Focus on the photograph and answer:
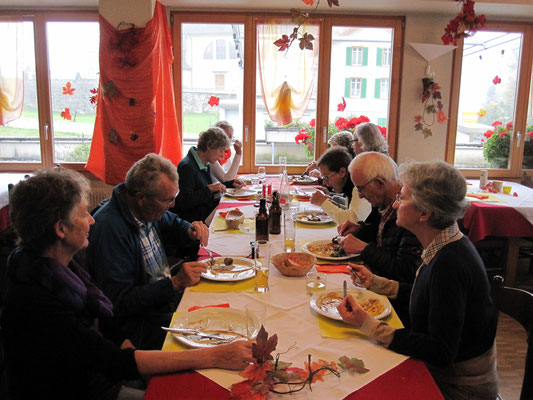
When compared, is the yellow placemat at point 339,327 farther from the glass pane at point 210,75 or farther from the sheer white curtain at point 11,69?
the sheer white curtain at point 11,69

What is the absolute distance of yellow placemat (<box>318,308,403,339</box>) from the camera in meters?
1.41

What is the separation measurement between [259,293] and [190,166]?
2148 mm

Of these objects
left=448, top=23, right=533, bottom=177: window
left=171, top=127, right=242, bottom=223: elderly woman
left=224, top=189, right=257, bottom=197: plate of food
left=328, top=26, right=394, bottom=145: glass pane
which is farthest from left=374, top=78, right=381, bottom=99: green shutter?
left=171, top=127, right=242, bottom=223: elderly woman

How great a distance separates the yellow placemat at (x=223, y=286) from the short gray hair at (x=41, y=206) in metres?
0.63

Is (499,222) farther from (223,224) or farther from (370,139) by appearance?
(223,224)

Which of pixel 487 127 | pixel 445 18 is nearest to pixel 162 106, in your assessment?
pixel 445 18

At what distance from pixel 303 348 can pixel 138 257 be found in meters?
0.90

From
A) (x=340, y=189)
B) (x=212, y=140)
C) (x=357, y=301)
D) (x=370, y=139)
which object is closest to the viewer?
(x=357, y=301)

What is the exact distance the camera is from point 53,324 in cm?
122

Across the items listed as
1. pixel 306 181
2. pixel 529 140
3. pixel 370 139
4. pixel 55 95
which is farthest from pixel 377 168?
pixel 55 95

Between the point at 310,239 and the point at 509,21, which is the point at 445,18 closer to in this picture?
the point at 509,21

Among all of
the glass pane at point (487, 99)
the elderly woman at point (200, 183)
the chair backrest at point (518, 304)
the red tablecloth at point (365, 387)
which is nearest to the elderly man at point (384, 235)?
the chair backrest at point (518, 304)

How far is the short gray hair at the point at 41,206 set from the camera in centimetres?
126

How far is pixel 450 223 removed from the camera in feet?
4.90
